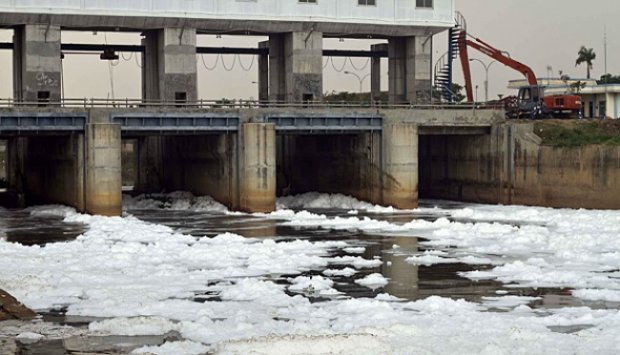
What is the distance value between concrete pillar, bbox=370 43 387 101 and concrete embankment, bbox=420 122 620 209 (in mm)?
9118

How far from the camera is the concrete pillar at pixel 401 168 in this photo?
197ft

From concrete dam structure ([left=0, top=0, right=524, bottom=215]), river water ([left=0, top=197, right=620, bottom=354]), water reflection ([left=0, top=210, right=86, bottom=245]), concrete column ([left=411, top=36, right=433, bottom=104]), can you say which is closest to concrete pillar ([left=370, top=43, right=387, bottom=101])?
concrete dam structure ([left=0, top=0, right=524, bottom=215])

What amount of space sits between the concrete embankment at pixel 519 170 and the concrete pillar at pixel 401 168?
5.43 m

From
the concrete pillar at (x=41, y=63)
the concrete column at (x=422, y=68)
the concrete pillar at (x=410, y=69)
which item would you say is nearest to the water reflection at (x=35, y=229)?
the concrete pillar at (x=41, y=63)

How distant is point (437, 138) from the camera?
68.9 meters

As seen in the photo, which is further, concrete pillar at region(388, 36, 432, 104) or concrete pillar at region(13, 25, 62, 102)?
concrete pillar at region(388, 36, 432, 104)

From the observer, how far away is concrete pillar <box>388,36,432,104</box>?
7188 cm

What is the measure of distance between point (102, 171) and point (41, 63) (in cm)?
1089

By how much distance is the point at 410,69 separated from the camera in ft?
237

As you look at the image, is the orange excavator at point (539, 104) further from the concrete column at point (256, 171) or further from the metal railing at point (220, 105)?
the concrete column at point (256, 171)

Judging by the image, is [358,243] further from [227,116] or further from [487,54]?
[487,54]

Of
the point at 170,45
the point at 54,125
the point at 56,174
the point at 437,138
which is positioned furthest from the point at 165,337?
the point at 437,138

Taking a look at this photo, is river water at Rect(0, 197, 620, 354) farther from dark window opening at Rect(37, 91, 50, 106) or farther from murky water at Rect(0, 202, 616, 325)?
dark window opening at Rect(37, 91, 50, 106)

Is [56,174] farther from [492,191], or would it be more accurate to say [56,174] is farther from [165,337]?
[165,337]
